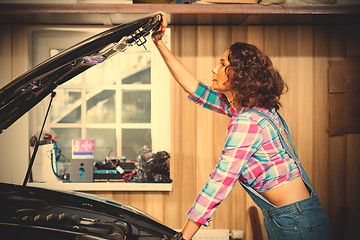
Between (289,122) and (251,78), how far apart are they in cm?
120

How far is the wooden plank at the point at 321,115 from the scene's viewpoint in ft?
8.00

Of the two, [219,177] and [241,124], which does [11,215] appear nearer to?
[219,177]

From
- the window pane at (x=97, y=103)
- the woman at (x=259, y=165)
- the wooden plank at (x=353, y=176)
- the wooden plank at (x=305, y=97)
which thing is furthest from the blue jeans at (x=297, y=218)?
the window pane at (x=97, y=103)

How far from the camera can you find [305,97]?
244 cm

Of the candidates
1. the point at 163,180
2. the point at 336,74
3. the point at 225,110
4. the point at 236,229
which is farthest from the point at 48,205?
the point at 336,74

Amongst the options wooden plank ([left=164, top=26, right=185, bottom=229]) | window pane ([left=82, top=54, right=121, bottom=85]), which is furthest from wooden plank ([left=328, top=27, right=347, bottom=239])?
window pane ([left=82, top=54, right=121, bottom=85])

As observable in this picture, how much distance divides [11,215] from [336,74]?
2.25 metres

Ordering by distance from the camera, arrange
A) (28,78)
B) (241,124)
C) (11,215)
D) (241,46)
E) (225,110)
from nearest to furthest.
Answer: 1. (28,78)
2. (11,215)
3. (241,124)
4. (241,46)
5. (225,110)

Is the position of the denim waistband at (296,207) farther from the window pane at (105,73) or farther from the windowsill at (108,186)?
the window pane at (105,73)

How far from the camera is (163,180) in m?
2.30

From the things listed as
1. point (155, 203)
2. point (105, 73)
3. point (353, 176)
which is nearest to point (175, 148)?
point (155, 203)

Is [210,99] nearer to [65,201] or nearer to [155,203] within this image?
[65,201]

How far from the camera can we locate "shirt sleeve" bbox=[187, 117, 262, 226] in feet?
3.76

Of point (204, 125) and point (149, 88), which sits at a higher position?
point (149, 88)
